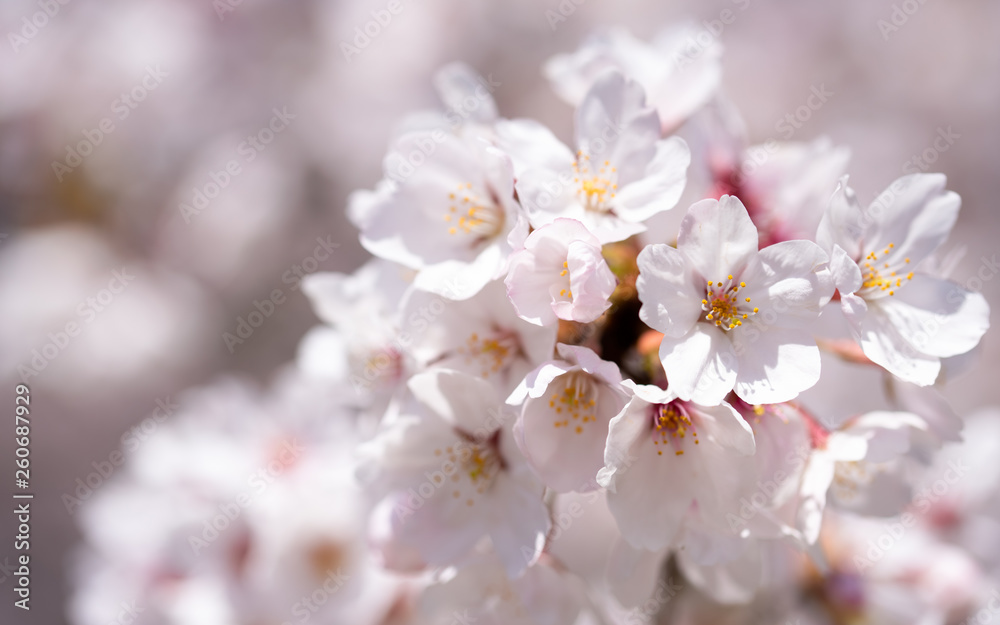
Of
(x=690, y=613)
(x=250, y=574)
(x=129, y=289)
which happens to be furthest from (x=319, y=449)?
(x=129, y=289)

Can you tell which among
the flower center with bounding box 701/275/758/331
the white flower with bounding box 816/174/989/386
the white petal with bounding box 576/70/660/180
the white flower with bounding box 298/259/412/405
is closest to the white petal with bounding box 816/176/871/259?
the white flower with bounding box 816/174/989/386

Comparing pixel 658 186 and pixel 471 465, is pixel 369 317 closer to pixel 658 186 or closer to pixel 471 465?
pixel 471 465

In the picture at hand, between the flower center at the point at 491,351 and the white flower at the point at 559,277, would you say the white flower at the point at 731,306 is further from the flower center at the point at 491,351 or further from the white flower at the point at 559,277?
the flower center at the point at 491,351

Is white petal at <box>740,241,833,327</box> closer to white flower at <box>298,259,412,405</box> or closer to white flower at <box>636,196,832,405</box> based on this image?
white flower at <box>636,196,832,405</box>

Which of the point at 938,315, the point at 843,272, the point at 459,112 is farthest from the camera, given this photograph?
the point at 459,112

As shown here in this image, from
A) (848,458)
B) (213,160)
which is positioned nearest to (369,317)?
(848,458)
